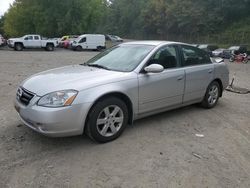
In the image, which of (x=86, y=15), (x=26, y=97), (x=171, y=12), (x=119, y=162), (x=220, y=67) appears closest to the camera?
(x=119, y=162)

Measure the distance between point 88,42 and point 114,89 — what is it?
28.5 meters

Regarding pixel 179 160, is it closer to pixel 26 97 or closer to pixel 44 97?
pixel 44 97

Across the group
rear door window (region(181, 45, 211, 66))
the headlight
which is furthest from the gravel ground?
rear door window (region(181, 45, 211, 66))

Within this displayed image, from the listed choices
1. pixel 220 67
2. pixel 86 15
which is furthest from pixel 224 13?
pixel 220 67

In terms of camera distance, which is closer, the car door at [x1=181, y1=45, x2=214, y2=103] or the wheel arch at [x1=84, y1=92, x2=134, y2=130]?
the wheel arch at [x1=84, y1=92, x2=134, y2=130]

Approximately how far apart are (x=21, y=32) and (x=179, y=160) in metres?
53.7

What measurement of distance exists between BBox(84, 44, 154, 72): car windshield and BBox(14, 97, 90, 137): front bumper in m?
1.17

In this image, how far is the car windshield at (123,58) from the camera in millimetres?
4754

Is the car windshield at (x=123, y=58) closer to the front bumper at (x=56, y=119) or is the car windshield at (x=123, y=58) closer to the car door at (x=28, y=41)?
the front bumper at (x=56, y=119)

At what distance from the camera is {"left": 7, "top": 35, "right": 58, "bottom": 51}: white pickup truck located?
1092 inches

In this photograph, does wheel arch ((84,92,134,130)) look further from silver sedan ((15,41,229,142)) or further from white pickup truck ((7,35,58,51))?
white pickup truck ((7,35,58,51))

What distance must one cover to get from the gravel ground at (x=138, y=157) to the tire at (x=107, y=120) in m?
0.15

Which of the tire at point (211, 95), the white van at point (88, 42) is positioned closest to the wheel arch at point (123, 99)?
the tire at point (211, 95)

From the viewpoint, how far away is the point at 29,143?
13.8 ft
